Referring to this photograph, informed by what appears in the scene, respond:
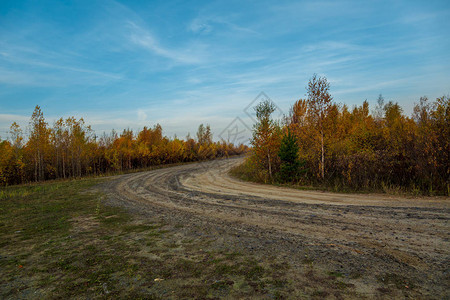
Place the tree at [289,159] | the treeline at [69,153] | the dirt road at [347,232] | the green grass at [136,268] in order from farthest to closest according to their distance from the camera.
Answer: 1. the treeline at [69,153]
2. the tree at [289,159]
3. the dirt road at [347,232]
4. the green grass at [136,268]

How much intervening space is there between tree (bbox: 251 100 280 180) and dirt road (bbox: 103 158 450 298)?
22.9ft

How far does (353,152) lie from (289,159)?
431 centimetres

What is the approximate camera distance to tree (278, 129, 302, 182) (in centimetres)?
1367

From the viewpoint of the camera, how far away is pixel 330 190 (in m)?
10.7

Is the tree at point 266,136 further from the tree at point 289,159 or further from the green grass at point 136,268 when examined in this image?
the green grass at point 136,268

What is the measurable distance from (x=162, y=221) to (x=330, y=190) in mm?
8292

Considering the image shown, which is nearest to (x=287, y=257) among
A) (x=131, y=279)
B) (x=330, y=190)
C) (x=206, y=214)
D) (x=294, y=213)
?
(x=131, y=279)

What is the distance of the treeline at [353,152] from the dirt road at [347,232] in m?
2.28

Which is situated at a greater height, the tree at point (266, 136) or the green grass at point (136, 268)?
the tree at point (266, 136)

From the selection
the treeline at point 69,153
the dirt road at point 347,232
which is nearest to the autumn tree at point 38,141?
the treeline at point 69,153

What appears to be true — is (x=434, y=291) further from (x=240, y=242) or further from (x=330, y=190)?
(x=330, y=190)

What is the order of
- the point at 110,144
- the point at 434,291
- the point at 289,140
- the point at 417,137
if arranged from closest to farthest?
the point at 434,291 → the point at 417,137 → the point at 289,140 → the point at 110,144

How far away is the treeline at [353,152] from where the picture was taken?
9.30m

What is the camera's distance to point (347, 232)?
15.8ft
